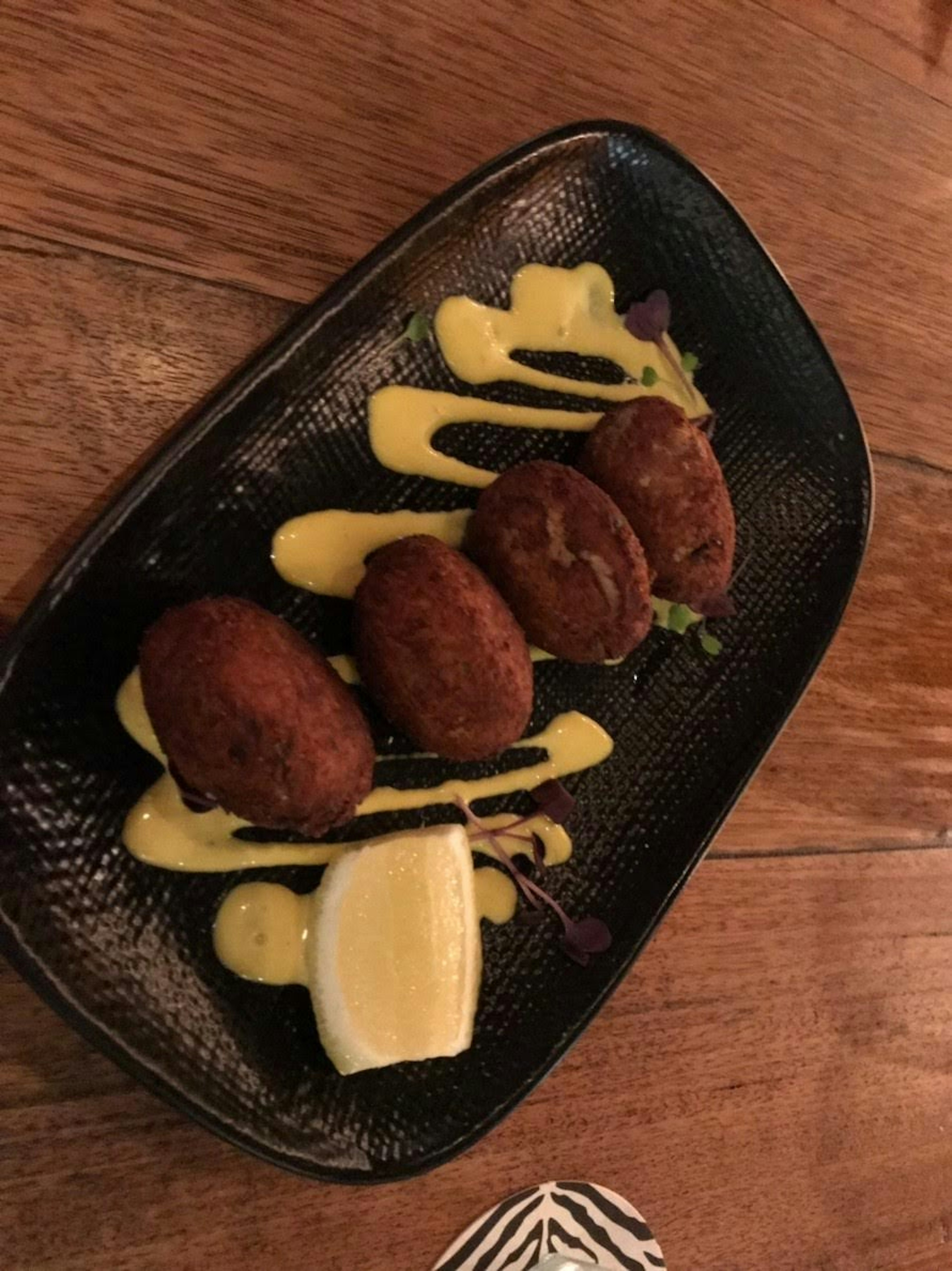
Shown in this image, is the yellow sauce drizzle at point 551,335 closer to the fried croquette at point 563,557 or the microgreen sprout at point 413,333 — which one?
the microgreen sprout at point 413,333

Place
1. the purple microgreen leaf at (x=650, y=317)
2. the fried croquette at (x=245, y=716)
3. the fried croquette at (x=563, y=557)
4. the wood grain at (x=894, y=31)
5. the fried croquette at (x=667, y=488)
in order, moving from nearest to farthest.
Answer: the fried croquette at (x=245, y=716)
the fried croquette at (x=563, y=557)
the fried croquette at (x=667, y=488)
the purple microgreen leaf at (x=650, y=317)
the wood grain at (x=894, y=31)

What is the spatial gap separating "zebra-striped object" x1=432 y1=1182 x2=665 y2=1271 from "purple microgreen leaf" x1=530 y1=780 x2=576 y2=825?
58 centimetres

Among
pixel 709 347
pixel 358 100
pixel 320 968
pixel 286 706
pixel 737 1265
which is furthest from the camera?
pixel 737 1265

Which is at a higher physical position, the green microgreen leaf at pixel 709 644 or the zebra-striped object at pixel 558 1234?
the green microgreen leaf at pixel 709 644

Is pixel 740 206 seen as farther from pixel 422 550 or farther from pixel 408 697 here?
pixel 408 697

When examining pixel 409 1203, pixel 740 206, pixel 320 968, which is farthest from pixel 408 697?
pixel 740 206

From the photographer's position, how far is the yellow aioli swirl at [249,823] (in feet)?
3.90

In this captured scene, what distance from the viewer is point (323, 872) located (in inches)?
51.9

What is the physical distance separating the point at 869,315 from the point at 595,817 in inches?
46.0

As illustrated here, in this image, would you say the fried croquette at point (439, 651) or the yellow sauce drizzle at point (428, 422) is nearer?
the fried croquette at point (439, 651)

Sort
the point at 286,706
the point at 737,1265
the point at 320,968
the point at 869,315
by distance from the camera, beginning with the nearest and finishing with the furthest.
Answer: the point at 286,706 → the point at 320,968 → the point at 737,1265 → the point at 869,315

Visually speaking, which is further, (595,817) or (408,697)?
(595,817)

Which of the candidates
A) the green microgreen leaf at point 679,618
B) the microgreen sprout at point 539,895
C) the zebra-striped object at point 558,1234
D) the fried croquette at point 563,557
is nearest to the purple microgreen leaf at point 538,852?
the microgreen sprout at point 539,895

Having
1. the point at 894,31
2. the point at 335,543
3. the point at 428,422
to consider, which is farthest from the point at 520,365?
the point at 894,31
